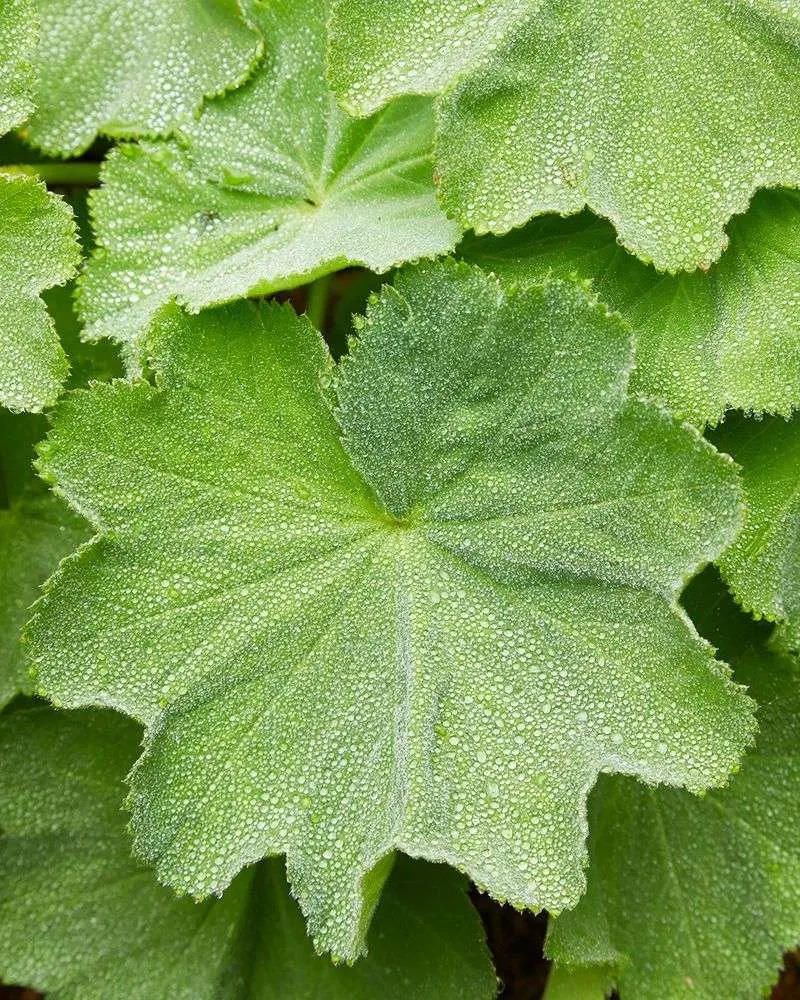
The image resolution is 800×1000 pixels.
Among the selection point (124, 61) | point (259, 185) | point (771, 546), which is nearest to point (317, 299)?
point (259, 185)

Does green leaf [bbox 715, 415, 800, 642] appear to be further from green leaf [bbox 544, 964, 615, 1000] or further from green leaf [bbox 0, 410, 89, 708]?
green leaf [bbox 0, 410, 89, 708]

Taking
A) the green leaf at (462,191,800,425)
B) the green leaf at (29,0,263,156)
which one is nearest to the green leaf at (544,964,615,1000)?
the green leaf at (462,191,800,425)

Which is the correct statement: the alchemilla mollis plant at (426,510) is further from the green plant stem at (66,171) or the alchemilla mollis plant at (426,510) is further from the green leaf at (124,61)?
the green plant stem at (66,171)

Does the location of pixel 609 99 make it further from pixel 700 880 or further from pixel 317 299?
pixel 700 880

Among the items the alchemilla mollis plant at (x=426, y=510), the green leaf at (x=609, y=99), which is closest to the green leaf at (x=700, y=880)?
the alchemilla mollis plant at (x=426, y=510)

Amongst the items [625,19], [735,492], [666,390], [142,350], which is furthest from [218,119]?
[735,492]

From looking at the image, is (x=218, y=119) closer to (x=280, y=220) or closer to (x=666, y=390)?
(x=280, y=220)
